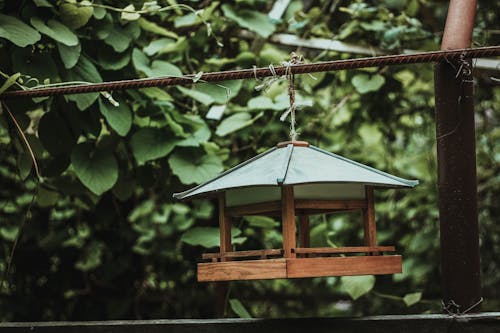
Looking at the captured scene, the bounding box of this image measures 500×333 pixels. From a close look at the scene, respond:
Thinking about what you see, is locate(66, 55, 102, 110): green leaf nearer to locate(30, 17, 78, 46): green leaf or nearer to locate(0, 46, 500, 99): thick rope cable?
locate(30, 17, 78, 46): green leaf

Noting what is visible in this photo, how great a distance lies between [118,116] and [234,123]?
1.25 feet

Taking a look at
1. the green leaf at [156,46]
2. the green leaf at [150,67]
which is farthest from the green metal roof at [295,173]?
the green leaf at [156,46]

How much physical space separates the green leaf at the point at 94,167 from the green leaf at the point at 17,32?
33 cm

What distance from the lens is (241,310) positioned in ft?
6.46

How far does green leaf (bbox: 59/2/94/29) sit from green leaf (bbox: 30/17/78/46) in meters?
0.05

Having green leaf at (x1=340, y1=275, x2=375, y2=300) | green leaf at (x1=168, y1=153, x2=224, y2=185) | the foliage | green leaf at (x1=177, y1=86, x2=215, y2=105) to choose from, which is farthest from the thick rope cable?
green leaf at (x1=340, y1=275, x2=375, y2=300)

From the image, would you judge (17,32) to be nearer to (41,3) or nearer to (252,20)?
(41,3)

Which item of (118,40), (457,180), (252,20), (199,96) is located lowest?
(457,180)

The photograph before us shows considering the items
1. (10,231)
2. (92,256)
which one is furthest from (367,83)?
(10,231)

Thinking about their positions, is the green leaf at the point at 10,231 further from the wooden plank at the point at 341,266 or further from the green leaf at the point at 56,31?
the wooden plank at the point at 341,266

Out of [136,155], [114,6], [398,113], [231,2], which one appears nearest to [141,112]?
[136,155]

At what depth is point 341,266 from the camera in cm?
123

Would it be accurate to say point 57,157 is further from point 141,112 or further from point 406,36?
point 406,36

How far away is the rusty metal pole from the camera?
1.33m
